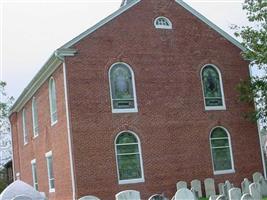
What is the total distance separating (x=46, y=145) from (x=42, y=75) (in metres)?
3.86

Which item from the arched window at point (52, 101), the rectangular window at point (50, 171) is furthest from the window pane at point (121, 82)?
the rectangular window at point (50, 171)

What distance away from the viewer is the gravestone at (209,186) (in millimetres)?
23734

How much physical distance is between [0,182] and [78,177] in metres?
34.7

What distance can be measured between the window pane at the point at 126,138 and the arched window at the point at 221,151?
429 centimetres

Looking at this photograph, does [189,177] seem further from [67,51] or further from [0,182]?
[0,182]

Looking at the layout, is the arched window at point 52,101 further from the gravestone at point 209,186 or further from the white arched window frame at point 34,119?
the gravestone at point 209,186

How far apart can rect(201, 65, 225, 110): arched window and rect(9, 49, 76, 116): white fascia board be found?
23.5 feet

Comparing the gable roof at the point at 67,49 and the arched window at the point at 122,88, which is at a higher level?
the gable roof at the point at 67,49

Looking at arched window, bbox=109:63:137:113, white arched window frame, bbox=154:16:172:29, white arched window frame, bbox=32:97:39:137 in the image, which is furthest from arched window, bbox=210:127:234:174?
white arched window frame, bbox=32:97:39:137

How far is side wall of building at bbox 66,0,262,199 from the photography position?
22656mm

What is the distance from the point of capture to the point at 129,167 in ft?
76.2

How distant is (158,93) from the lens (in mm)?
24516

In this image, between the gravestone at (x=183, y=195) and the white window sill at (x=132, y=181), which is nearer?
the gravestone at (x=183, y=195)

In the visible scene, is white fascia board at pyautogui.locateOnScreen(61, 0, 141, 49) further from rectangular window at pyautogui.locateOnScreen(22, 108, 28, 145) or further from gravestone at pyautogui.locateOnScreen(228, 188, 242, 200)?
rectangular window at pyautogui.locateOnScreen(22, 108, 28, 145)
